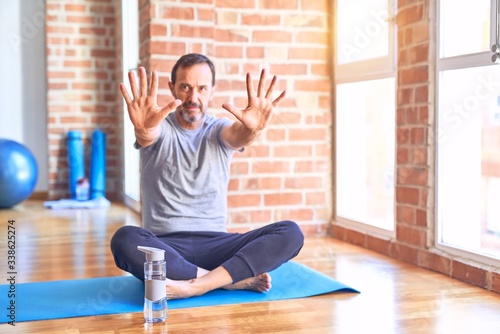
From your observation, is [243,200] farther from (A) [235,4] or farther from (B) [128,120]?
(B) [128,120]

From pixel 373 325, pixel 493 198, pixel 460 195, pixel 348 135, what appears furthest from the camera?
pixel 348 135

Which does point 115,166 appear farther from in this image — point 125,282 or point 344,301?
point 344,301

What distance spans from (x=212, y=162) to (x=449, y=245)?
43.5 inches

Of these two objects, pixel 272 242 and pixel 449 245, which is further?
pixel 449 245

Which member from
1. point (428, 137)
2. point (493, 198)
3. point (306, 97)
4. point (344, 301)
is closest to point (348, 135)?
point (306, 97)

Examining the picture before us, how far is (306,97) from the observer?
394 centimetres

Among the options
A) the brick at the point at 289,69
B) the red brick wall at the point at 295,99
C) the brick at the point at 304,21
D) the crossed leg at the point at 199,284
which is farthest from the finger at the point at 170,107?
the brick at the point at 304,21

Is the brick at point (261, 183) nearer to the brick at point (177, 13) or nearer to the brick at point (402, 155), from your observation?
the brick at point (402, 155)

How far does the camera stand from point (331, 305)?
2.51 metres

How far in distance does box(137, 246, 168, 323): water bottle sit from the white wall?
4257 millimetres

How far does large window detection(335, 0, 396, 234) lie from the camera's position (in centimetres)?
349

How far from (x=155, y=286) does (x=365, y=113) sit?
6.13 feet

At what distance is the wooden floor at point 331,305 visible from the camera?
7.31ft

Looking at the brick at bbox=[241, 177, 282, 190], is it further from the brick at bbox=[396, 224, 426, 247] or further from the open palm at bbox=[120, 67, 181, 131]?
the open palm at bbox=[120, 67, 181, 131]
